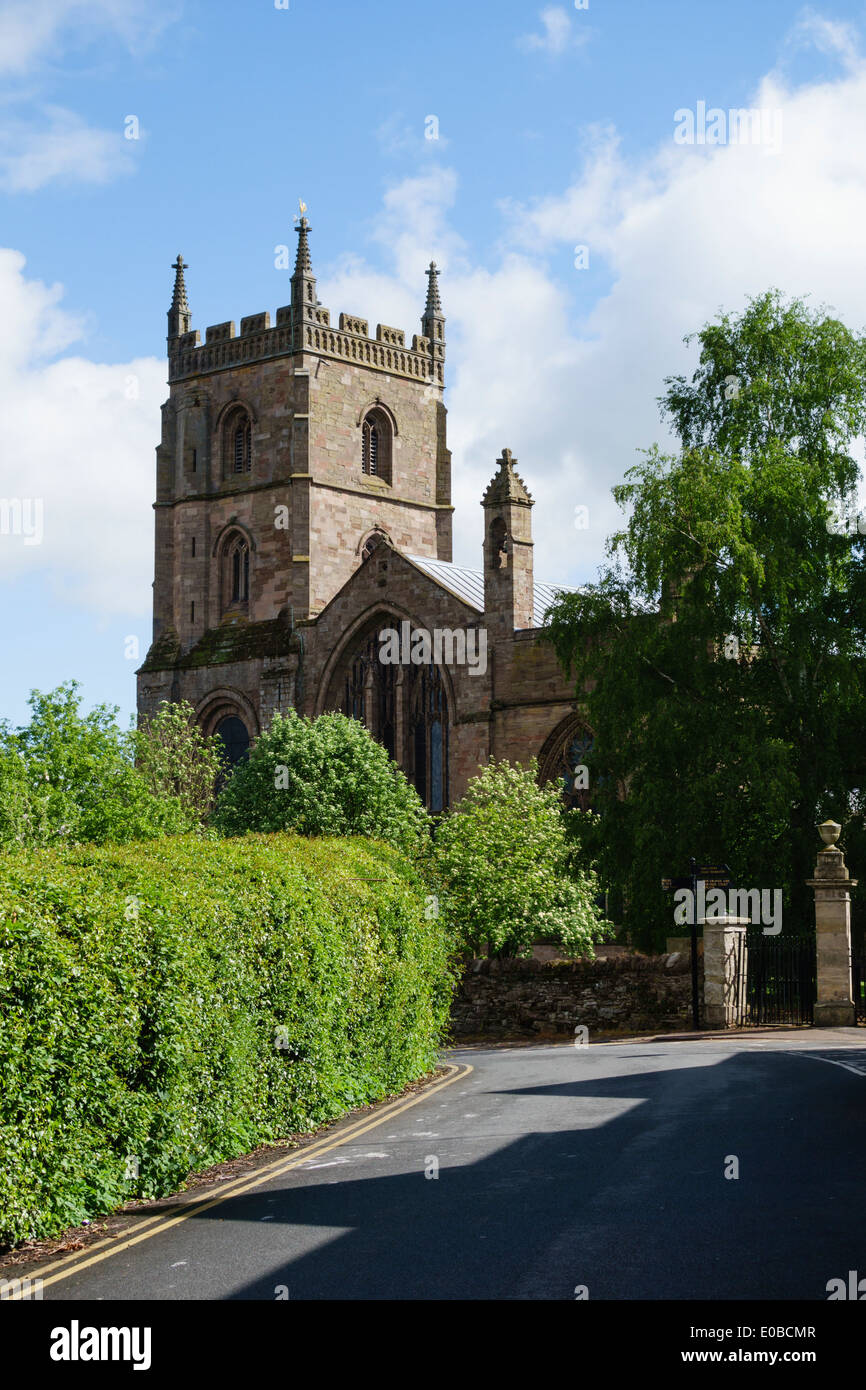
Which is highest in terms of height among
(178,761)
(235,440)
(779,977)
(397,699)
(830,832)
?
(235,440)

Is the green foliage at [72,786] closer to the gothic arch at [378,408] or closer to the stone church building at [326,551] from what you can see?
the stone church building at [326,551]

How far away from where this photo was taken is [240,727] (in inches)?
2357

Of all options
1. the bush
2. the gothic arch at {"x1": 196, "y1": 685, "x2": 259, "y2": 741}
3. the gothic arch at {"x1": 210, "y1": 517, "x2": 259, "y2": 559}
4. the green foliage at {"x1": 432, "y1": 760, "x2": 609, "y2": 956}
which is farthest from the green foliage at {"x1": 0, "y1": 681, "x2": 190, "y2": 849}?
the gothic arch at {"x1": 210, "y1": 517, "x2": 259, "y2": 559}

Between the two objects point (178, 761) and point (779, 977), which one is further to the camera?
point (178, 761)

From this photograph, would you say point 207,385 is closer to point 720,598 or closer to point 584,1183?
point 720,598

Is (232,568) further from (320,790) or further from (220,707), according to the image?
(320,790)

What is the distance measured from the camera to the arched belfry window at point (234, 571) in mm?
63875

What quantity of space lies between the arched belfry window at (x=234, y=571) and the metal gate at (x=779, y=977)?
36.2 meters

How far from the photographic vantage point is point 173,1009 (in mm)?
12406

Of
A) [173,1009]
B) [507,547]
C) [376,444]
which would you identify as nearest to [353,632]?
[507,547]

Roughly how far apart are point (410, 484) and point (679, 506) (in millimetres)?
34561

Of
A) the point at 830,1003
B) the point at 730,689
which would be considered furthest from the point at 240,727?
the point at 830,1003

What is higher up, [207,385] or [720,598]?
[207,385]

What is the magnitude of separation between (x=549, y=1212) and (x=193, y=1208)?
2.66 meters
